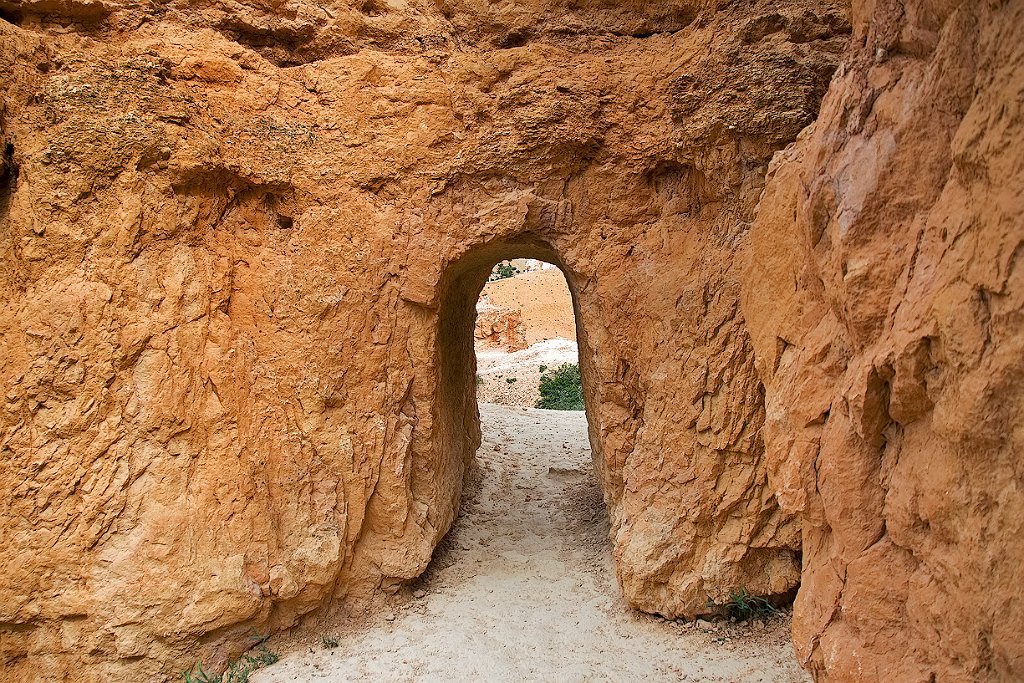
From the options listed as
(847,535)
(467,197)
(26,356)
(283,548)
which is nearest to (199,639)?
(283,548)

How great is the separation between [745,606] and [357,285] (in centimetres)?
376

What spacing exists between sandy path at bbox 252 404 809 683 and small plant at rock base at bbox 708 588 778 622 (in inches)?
4.3

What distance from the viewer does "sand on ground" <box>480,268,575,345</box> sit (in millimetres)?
23703

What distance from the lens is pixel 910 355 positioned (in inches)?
83.9

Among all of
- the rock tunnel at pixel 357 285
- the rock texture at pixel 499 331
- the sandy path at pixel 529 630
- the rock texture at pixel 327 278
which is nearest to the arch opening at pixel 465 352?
the rock tunnel at pixel 357 285

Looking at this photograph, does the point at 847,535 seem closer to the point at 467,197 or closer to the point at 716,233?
the point at 716,233

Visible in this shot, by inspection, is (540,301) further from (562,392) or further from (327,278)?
(327,278)

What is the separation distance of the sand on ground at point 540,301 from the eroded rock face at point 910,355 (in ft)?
67.1

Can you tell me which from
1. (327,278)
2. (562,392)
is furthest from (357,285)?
(562,392)

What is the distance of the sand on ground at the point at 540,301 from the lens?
23.7m

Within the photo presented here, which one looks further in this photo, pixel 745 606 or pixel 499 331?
pixel 499 331

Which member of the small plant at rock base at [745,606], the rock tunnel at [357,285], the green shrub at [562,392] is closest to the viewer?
the rock tunnel at [357,285]

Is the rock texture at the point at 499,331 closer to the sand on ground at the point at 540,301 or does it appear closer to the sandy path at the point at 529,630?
the sand on ground at the point at 540,301

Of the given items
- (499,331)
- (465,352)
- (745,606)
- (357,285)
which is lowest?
(745,606)
